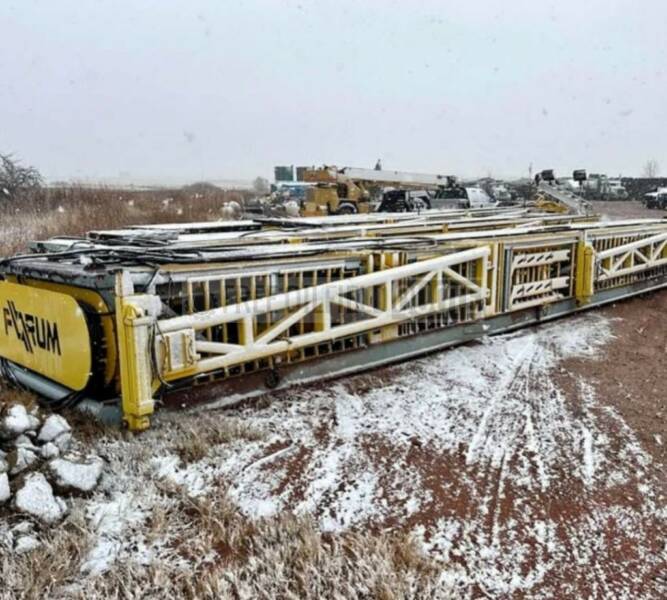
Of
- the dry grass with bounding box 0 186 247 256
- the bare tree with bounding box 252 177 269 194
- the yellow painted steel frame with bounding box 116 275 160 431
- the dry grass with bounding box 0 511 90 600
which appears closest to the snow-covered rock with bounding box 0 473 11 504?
the dry grass with bounding box 0 511 90 600

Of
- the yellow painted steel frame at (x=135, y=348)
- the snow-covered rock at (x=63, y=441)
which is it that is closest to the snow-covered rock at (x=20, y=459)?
the snow-covered rock at (x=63, y=441)

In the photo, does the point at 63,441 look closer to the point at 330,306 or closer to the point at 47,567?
the point at 47,567

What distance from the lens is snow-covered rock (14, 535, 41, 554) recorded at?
219 centimetres

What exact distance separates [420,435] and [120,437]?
1615 mm

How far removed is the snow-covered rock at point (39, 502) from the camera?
2365 millimetres

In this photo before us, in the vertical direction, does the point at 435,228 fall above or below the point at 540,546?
above

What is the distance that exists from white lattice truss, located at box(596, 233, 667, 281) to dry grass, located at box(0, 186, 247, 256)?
9637 mm

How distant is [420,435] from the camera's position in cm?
339

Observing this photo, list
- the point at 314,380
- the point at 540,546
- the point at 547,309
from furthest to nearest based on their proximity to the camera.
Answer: the point at 547,309
the point at 314,380
the point at 540,546

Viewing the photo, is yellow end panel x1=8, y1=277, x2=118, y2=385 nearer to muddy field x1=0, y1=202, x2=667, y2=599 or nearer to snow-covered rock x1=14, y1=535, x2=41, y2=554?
muddy field x1=0, y1=202, x2=667, y2=599

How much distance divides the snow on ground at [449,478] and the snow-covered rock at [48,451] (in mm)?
250

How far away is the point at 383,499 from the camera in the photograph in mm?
2688

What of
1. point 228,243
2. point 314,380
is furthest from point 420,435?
point 228,243

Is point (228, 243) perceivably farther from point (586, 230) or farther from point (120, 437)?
point (586, 230)
